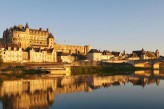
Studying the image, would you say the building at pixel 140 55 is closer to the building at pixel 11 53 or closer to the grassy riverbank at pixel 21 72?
the building at pixel 11 53

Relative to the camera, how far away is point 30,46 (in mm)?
90500

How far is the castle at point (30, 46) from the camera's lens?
7422cm

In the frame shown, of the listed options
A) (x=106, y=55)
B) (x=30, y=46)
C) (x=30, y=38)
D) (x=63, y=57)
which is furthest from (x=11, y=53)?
(x=106, y=55)

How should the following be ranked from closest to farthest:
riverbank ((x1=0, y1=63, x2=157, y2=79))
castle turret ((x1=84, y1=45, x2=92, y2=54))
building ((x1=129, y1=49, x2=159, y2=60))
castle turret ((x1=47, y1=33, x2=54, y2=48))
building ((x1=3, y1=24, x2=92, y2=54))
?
riverbank ((x1=0, y1=63, x2=157, y2=79)), building ((x1=3, y1=24, x2=92, y2=54)), castle turret ((x1=47, y1=33, x2=54, y2=48)), castle turret ((x1=84, y1=45, x2=92, y2=54)), building ((x1=129, y1=49, x2=159, y2=60))

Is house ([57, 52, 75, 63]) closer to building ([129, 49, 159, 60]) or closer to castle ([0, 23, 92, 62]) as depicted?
castle ([0, 23, 92, 62])

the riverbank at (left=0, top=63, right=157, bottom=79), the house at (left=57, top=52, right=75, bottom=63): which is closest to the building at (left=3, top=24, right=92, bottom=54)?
the house at (left=57, top=52, right=75, bottom=63)

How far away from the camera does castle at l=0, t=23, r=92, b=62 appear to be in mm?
74225

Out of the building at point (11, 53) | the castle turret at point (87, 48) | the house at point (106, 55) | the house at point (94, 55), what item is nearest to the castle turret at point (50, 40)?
the house at point (94, 55)

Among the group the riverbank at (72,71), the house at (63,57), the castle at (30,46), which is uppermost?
the castle at (30,46)

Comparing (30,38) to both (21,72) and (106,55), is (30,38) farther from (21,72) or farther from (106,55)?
(21,72)

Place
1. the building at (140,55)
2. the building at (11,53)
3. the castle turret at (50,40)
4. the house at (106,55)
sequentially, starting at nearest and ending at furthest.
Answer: the building at (11,53) < the castle turret at (50,40) < the house at (106,55) < the building at (140,55)

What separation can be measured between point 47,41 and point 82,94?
69879mm

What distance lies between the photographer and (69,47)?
359 ft

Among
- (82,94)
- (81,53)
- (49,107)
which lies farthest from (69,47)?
(49,107)
